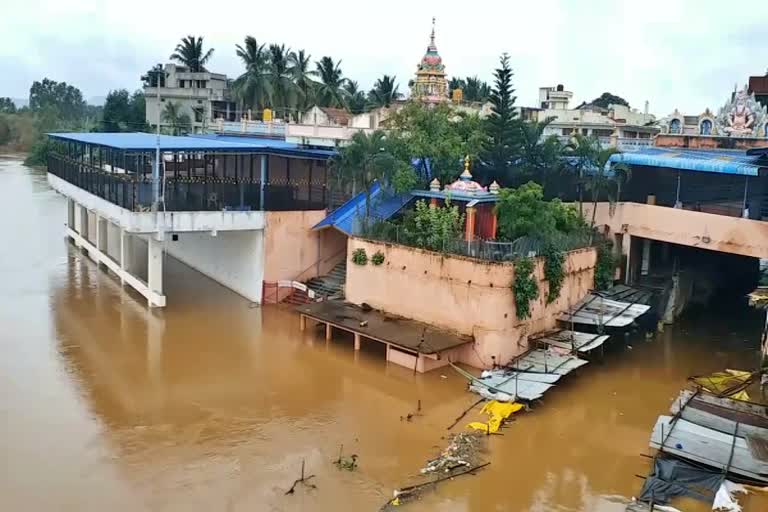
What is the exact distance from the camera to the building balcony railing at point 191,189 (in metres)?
22.2

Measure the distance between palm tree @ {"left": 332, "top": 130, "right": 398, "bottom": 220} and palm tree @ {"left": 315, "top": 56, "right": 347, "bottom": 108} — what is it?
23265mm

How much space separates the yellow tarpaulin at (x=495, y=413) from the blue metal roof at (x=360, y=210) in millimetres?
7260

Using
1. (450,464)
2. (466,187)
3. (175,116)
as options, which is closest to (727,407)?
(450,464)

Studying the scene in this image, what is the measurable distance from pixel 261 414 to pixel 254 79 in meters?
29.2

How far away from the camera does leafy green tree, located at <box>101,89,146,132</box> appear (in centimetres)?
6166

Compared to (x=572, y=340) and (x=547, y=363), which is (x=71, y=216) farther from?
(x=547, y=363)

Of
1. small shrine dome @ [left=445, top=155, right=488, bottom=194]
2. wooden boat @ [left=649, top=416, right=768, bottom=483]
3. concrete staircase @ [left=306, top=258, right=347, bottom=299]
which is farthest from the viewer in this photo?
concrete staircase @ [left=306, top=258, right=347, bottom=299]

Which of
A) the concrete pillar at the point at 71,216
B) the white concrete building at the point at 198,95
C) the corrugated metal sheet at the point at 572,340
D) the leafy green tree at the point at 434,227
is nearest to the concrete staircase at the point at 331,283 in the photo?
the leafy green tree at the point at 434,227

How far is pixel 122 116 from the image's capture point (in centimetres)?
6381

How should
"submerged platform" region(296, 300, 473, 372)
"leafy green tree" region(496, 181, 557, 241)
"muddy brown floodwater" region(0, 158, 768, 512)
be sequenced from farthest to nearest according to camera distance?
"leafy green tree" region(496, 181, 557, 241) < "submerged platform" region(296, 300, 473, 372) < "muddy brown floodwater" region(0, 158, 768, 512)

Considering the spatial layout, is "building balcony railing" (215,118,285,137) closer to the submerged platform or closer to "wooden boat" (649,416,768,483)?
the submerged platform

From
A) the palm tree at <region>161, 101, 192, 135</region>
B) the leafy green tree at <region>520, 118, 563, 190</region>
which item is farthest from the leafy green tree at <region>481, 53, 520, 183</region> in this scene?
the palm tree at <region>161, 101, 192, 135</region>

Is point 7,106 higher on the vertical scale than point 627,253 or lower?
higher

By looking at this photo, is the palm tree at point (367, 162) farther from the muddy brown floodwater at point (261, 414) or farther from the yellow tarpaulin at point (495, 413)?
the yellow tarpaulin at point (495, 413)
